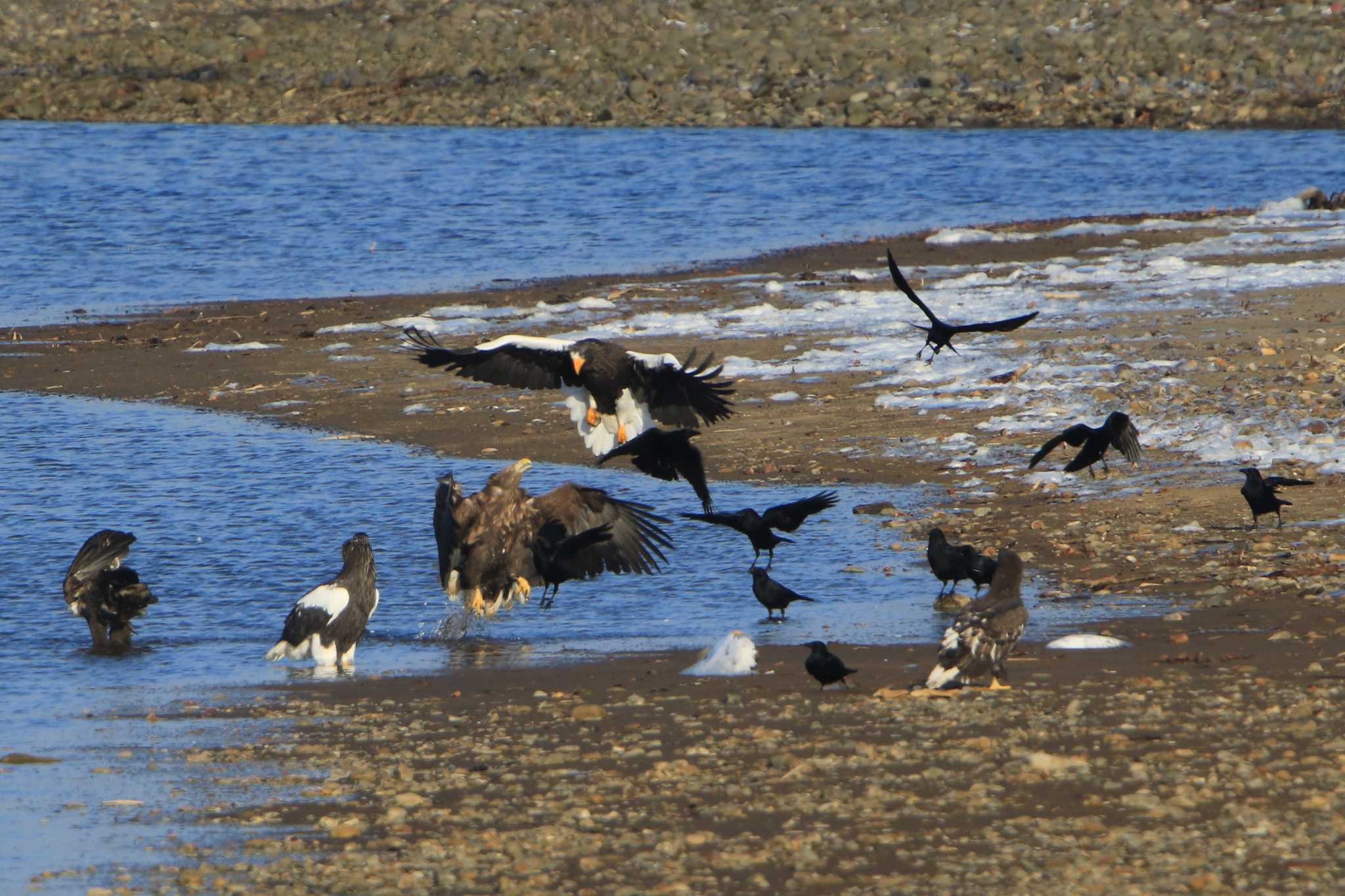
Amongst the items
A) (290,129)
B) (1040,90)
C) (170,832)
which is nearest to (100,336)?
(170,832)

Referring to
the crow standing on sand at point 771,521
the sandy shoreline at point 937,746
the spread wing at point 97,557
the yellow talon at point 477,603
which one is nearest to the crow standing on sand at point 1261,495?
the sandy shoreline at point 937,746

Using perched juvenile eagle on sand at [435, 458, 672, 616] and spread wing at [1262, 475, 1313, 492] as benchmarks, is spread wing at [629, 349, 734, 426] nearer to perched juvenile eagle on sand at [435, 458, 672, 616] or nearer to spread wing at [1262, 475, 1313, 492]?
perched juvenile eagle on sand at [435, 458, 672, 616]


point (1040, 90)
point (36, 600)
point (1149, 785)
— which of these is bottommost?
point (1149, 785)

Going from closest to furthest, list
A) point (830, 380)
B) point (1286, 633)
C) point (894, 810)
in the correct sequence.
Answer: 1. point (894, 810)
2. point (1286, 633)
3. point (830, 380)

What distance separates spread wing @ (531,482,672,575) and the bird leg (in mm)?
446

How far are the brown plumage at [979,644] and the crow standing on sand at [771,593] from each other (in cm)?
135

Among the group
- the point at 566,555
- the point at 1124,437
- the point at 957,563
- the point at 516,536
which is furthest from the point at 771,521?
the point at 1124,437

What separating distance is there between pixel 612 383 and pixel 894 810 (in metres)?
5.40

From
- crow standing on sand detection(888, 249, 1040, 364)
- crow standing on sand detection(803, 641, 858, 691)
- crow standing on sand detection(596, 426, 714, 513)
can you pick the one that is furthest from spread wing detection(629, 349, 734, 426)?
crow standing on sand detection(803, 641, 858, 691)

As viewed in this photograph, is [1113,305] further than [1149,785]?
Yes

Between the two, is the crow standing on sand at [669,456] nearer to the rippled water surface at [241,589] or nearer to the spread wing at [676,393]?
the rippled water surface at [241,589]

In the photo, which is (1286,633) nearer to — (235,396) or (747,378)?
(747,378)

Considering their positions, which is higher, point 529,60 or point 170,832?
point 529,60

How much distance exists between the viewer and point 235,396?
12469mm
